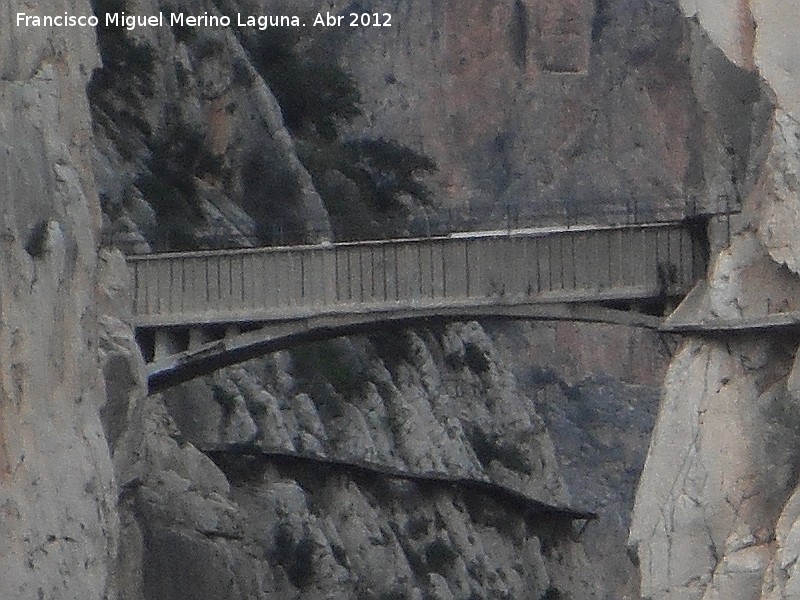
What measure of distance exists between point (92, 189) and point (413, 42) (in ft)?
184

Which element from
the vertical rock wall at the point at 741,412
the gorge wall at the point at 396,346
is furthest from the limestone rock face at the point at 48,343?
the vertical rock wall at the point at 741,412

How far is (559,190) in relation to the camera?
335 feet

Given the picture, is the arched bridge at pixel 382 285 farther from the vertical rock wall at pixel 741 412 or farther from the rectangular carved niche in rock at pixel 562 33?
the rectangular carved niche in rock at pixel 562 33

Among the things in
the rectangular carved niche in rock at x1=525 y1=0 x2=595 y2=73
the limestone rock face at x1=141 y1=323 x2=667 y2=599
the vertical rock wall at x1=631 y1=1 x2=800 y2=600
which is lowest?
the limestone rock face at x1=141 y1=323 x2=667 y2=599

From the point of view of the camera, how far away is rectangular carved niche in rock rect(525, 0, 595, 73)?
104m

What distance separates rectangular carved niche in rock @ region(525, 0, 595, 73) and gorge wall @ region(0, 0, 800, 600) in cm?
14

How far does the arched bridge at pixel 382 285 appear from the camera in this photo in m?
49.8

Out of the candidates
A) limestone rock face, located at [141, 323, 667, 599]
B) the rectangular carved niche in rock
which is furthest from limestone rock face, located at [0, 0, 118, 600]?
the rectangular carved niche in rock

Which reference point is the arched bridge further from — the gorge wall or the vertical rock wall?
the vertical rock wall

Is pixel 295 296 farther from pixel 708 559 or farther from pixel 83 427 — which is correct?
pixel 708 559

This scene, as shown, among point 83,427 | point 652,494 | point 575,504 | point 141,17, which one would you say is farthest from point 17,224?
point 575,504

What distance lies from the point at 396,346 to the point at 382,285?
31.4 metres

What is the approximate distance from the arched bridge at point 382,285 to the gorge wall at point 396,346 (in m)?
2.42

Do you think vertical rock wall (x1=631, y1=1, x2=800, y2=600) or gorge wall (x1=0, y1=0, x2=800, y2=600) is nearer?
vertical rock wall (x1=631, y1=1, x2=800, y2=600)
